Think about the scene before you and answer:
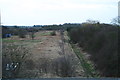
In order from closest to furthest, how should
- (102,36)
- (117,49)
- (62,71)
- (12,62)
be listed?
(12,62) < (62,71) < (117,49) < (102,36)

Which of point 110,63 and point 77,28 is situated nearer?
point 110,63

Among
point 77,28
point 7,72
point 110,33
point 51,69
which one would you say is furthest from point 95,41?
point 7,72

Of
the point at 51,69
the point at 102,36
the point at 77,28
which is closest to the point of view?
the point at 51,69

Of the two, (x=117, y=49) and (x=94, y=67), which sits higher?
(x=117, y=49)

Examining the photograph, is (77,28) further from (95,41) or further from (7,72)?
(7,72)

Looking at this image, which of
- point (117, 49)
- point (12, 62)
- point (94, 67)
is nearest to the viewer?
point (12, 62)

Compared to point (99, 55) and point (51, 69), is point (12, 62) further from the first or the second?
point (99, 55)

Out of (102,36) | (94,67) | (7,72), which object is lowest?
(94,67)

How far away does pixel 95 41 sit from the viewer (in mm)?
8555

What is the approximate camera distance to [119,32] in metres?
6.99

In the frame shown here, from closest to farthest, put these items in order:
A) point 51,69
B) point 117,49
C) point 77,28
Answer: point 51,69 → point 117,49 → point 77,28

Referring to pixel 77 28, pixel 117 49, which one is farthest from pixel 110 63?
pixel 77 28

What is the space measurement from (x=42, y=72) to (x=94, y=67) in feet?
9.81

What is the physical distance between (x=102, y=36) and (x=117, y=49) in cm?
124
